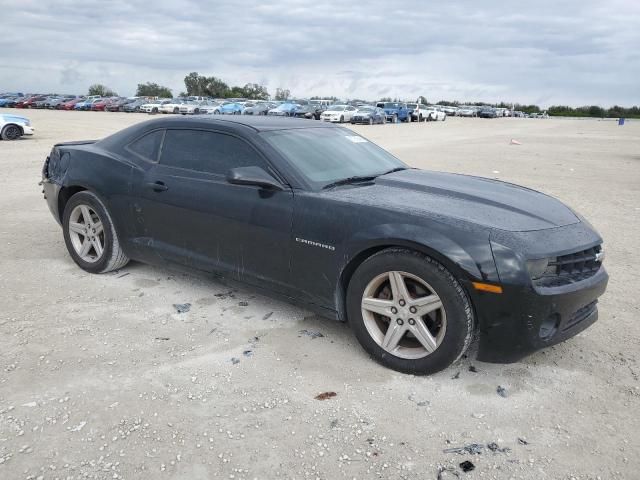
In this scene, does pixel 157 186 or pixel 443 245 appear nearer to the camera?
pixel 443 245

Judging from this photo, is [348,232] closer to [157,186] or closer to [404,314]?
[404,314]

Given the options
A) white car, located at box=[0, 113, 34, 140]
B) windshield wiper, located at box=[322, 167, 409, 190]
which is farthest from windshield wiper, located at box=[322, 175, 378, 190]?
white car, located at box=[0, 113, 34, 140]

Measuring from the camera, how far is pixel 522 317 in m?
3.02

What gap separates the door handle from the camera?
4.37 m

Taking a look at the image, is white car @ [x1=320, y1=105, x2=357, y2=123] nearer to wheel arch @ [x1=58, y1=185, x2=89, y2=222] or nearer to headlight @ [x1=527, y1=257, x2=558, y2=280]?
wheel arch @ [x1=58, y1=185, x2=89, y2=222]

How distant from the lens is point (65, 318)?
4.08 metres

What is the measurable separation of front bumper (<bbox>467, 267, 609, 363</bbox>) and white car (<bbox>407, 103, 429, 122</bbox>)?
4767cm

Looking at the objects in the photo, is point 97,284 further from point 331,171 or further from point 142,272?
point 331,171

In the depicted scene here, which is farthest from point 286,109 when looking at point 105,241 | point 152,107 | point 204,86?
point 204,86

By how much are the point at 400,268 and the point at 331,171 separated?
112 cm

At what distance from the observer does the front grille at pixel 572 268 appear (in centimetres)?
310

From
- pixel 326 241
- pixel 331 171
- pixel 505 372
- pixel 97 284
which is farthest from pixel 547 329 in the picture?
pixel 97 284

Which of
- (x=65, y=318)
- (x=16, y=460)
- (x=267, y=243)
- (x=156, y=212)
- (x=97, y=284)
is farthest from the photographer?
(x=97, y=284)

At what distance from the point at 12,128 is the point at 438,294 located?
1915 centimetres
